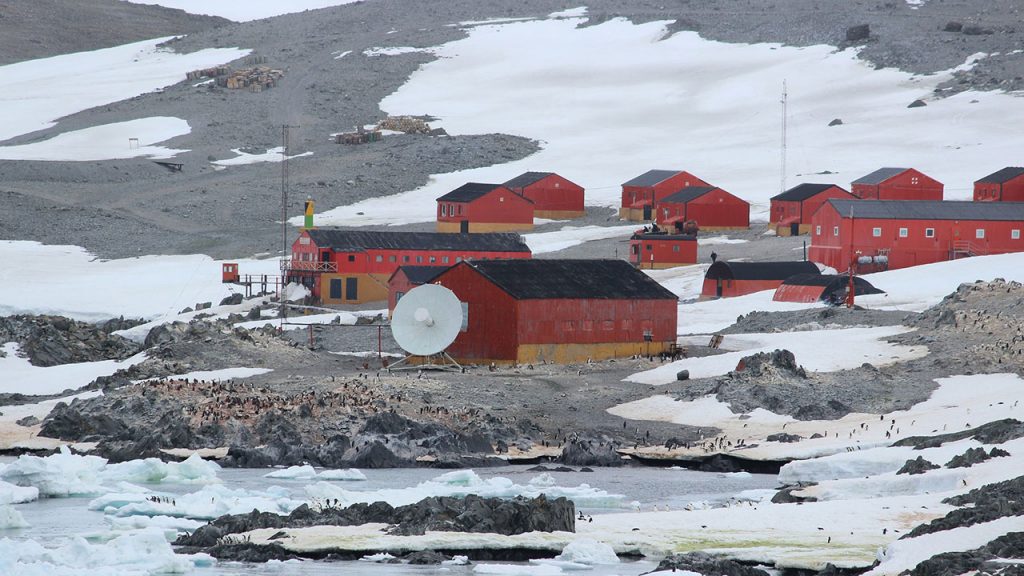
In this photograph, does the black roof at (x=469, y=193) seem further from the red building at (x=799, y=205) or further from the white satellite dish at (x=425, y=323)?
the white satellite dish at (x=425, y=323)

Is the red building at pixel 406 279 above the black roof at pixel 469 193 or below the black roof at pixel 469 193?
below

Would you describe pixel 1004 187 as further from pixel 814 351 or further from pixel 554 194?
pixel 814 351

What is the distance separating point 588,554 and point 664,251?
59.9 meters

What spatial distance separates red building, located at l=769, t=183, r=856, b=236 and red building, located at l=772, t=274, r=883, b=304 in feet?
82.2

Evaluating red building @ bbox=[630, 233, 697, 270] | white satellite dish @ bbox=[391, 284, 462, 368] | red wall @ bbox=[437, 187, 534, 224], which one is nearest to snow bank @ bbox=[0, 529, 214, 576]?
white satellite dish @ bbox=[391, 284, 462, 368]

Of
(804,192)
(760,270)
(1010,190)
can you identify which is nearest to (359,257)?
(760,270)

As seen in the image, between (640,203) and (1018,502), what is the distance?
80265 millimetres

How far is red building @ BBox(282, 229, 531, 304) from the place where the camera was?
242ft

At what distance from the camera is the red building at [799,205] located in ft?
308

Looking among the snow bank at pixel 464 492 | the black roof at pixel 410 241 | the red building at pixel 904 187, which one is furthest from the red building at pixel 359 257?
the snow bank at pixel 464 492

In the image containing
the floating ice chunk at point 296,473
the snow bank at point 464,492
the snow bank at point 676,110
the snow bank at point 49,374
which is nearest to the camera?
the snow bank at point 464,492

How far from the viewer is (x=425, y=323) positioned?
49.2 m

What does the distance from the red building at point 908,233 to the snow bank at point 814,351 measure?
819 inches

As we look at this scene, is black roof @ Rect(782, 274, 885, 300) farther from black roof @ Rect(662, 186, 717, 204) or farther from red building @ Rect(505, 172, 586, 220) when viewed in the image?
red building @ Rect(505, 172, 586, 220)
